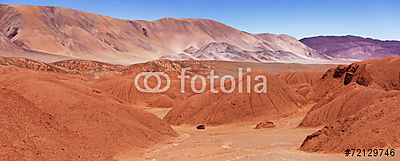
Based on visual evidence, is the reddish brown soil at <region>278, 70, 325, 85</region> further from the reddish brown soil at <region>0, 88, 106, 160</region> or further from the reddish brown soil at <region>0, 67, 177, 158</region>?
the reddish brown soil at <region>0, 88, 106, 160</region>

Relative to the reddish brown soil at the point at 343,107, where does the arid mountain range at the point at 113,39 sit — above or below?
above

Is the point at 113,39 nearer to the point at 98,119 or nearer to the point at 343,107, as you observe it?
the point at 343,107

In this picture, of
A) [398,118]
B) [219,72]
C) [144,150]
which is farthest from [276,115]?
[219,72]

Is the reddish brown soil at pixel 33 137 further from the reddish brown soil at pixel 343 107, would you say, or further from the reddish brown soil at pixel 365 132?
the reddish brown soil at pixel 343 107

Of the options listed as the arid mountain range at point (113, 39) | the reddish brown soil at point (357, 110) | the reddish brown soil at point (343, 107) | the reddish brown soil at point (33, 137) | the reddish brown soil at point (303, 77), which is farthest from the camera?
the arid mountain range at point (113, 39)

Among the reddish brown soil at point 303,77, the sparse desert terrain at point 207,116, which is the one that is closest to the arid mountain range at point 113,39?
the sparse desert terrain at point 207,116

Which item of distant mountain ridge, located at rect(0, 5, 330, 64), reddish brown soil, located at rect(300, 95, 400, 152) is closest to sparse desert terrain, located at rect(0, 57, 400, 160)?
reddish brown soil, located at rect(300, 95, 400, 152)

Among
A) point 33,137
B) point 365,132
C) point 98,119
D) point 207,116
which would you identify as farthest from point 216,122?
point 33,137

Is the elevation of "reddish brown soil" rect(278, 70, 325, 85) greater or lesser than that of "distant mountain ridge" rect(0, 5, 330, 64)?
lesser

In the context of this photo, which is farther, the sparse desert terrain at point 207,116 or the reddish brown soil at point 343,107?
the reddish brown soil at point 343,107
